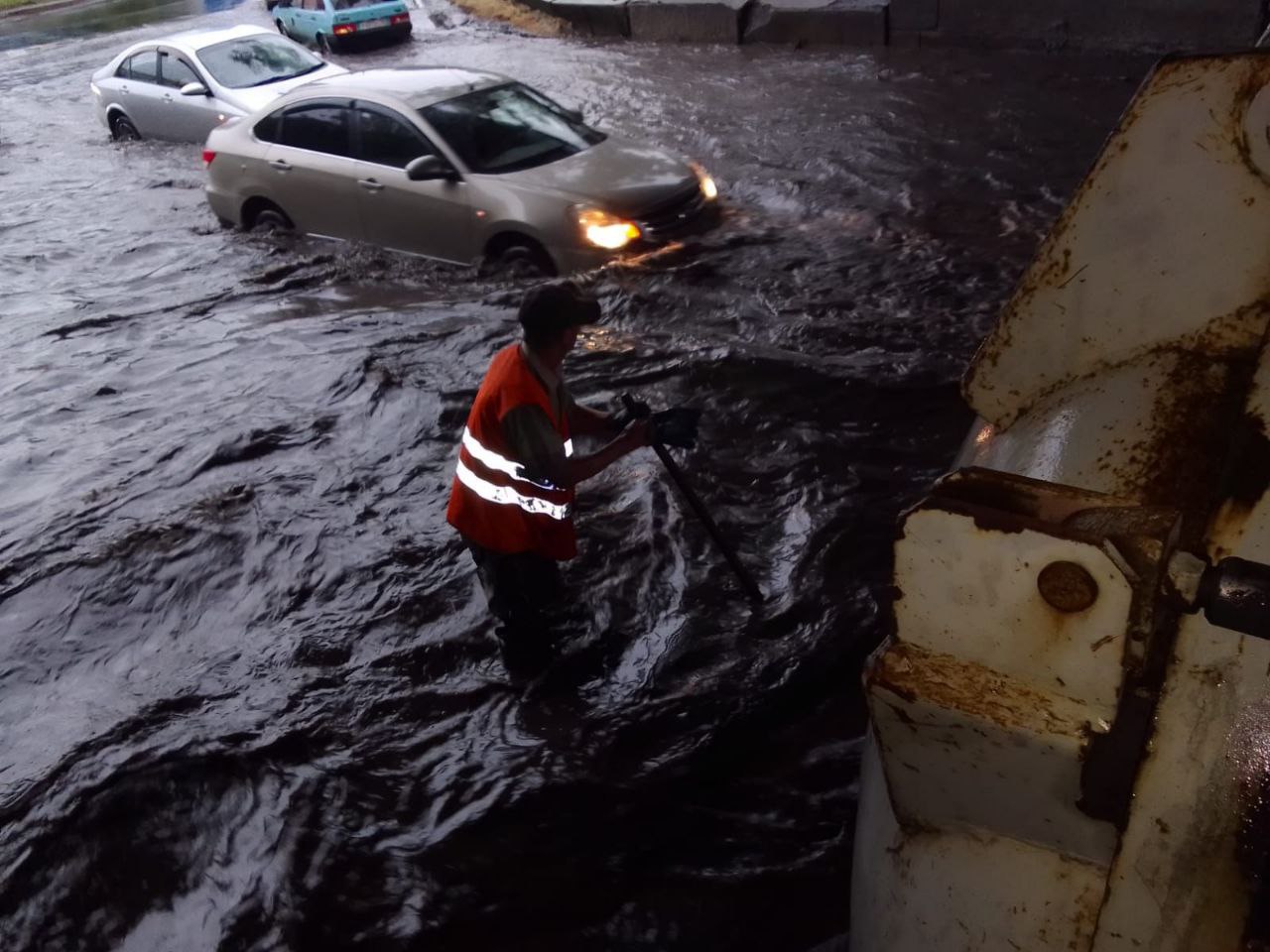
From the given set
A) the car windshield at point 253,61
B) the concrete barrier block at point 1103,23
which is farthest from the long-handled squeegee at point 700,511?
the concrete barrier block at point 1103,23

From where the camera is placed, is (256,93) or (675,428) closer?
(675,428)

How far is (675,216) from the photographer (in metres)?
7.91

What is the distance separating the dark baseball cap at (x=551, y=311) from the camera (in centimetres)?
363

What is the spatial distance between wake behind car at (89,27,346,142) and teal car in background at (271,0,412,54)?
22.2ft

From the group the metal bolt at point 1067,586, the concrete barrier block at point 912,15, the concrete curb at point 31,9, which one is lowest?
the metal bolt at point 1067,586

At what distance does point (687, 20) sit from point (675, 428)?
49.5 feet

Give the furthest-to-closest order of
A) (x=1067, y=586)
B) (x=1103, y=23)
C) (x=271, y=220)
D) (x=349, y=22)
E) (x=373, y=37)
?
(x=373, y=37) < (x=349, y=22) < (x=1103, y=23) < (x=271, y=220) < (x=1067, y=586)

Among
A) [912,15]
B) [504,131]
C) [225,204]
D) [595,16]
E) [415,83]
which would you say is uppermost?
[595,16]

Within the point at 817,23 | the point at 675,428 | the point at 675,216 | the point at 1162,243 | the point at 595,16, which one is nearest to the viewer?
the point at 1162,243

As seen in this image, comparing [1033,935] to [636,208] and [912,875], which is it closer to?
[912,875]

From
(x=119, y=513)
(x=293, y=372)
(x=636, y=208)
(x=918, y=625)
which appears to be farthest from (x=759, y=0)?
(x=918, y=625)

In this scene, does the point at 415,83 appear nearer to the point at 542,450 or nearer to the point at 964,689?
the point at 542,450

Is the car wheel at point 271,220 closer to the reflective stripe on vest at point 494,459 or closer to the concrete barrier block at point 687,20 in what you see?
the reflective stripe on vest at point 494,459

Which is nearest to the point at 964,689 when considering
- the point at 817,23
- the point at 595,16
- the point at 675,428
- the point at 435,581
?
the point at 675,428
